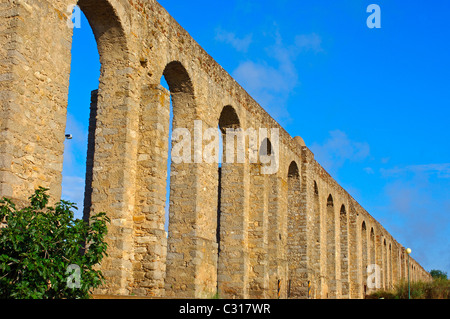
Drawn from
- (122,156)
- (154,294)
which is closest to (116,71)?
(122,156)

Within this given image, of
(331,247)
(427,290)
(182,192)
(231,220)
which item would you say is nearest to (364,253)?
(331,247)

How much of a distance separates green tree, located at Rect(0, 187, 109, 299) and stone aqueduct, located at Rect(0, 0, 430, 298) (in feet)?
3.04

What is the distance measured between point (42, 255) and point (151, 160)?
13.5ft

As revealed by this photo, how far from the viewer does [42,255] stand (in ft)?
20.2

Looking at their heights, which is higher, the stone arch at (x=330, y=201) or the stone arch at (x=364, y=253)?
the stone arch at (x=330, y=201)

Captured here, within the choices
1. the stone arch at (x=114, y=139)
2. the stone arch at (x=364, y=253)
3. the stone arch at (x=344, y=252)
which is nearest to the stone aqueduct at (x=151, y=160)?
the stone arch at (x=114, y=139)

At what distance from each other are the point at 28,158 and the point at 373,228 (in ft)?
106

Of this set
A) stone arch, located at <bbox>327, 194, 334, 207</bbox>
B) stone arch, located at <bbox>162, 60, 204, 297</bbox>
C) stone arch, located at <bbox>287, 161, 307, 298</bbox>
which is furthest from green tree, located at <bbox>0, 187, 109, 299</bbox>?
stone arch, located at <bbox>327, 194, 334, 207</bbox>

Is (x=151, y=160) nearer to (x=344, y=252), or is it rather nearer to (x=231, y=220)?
(x=231, y=220)

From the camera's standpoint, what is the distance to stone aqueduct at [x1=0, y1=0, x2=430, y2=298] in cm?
752

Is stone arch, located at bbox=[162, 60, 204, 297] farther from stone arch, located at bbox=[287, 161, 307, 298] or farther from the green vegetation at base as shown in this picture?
the green vegetation at base

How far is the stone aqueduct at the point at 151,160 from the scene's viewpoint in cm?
752

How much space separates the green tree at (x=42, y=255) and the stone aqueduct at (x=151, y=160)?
36.5 inches

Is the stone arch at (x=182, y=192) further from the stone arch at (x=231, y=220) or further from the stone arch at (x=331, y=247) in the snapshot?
the stone arch at (x=331, y=247)
